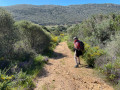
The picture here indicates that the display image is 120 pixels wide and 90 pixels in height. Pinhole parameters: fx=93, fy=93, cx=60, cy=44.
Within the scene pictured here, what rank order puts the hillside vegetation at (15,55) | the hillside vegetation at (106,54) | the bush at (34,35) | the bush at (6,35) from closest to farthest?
the hillside vegetation at (106,54) → the hillside vegetation at (15,55) → the bush at (6,35) → the bush at (34,35)

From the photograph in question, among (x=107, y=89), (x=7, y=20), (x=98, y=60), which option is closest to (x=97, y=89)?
(x=107, y=89)

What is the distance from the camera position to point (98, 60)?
472 centimetres

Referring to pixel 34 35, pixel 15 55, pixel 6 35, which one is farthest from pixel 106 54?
pixel 34 35

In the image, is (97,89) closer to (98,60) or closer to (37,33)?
(98,60)

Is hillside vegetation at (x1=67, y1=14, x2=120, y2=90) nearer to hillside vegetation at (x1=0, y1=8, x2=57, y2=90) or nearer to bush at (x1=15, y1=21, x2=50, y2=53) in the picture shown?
hillside vegetation at (x1=0, y1=8, x2=57, y2=90)

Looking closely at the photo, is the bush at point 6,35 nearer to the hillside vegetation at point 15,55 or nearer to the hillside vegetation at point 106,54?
the hillside vegetation at point 15,55

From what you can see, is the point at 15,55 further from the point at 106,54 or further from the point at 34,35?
the point at 106,54

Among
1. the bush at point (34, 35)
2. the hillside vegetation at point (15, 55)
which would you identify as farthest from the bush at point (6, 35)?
the bush at point (34, 35)

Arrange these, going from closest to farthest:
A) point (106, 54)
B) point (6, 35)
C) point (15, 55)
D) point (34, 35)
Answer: point (106, 54)
point (6, 35)
point (15, 55)
point (34, 35)

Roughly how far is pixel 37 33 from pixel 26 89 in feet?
21.7

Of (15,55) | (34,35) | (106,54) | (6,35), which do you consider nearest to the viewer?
(106,54)

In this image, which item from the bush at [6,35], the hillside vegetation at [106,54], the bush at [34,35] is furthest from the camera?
the bush at [34,35]

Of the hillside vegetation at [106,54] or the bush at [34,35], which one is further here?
the bush at [34,35]

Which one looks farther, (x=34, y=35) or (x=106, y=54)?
(x=34, y=35)
